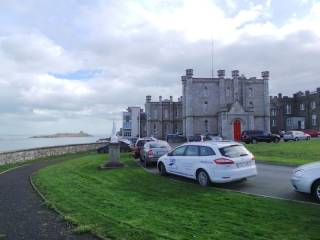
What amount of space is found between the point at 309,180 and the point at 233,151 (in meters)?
3.42

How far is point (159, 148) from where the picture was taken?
21641 millimetres

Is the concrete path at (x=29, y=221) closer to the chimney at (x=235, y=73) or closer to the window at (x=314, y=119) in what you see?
the chimney at (x=235, y=73)

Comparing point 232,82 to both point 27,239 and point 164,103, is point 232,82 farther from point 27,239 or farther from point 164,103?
point 27,239

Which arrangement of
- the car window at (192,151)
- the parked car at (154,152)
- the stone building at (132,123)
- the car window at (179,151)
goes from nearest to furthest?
the car window at (192,151) < the car window at (179,151) < the parked car at (154,152) < the stone building at (132,123)

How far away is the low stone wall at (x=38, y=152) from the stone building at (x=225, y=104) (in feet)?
72.7

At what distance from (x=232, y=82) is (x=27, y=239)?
63.0m

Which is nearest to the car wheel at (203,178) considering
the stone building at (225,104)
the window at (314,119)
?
the stone building at (225,104)

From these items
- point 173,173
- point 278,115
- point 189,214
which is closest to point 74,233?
point 189,214

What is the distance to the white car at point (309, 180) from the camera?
34.1 ft

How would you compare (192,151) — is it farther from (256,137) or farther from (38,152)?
(256,137)

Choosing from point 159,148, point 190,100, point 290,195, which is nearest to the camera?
point 290,195

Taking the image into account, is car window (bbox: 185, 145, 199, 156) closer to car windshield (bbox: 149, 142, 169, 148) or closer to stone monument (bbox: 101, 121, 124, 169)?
stone monument (bbox: 101, 121, 124, 169)

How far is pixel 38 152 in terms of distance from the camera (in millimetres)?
35312

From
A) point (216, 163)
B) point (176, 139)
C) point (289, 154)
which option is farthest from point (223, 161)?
point (176, 139)
